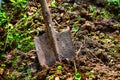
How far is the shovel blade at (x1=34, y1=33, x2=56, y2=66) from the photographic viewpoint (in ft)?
10.6

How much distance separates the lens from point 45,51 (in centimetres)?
326

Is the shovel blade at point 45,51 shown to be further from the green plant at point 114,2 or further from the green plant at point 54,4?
the green plant at point 114,2

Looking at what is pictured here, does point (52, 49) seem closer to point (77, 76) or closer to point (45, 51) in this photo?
point (45, 51)

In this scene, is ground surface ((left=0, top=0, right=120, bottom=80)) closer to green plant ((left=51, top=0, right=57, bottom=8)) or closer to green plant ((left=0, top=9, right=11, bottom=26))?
green plant ((left=51, top=0, right=57, bottom=8))

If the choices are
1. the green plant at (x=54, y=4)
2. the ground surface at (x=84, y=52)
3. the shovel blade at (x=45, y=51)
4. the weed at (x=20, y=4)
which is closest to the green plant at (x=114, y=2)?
the ground surface at (x=84, y=52)

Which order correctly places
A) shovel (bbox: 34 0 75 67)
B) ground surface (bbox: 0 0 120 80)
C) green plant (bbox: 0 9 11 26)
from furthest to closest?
green plant (bbox: 0 9 11 26), shovel (bbox: 34 0 75 67), ground surface (bbox: 0 0 120 80)

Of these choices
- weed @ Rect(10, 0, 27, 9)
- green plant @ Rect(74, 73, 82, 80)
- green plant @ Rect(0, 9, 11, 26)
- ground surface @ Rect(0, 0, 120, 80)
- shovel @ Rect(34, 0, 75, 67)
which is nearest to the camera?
green plant @ Rect(74, 73, 82, 80)

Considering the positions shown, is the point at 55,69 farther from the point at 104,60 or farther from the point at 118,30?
the point at 118,30

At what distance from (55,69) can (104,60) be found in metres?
0.58

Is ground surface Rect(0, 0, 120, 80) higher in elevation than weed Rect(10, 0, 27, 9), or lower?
lower

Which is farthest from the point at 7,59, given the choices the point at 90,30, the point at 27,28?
the point at 90,30

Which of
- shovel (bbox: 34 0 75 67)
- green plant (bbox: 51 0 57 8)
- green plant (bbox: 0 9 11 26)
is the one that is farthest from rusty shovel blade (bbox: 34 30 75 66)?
green plant (bbox: 51 0 57 8)

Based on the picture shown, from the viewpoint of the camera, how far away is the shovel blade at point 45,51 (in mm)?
3227

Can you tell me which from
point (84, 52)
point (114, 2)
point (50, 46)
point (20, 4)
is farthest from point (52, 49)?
point (114, 2)
